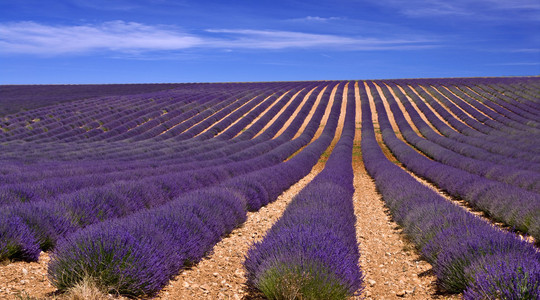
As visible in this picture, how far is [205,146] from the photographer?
20219 millimetres

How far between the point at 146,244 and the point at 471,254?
2.94 m

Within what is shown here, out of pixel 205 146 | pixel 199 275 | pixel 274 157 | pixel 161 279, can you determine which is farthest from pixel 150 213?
pixel 205 146

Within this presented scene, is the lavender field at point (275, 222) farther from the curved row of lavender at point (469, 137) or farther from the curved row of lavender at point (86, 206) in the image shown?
the curved row of lavender at point (469, 137)

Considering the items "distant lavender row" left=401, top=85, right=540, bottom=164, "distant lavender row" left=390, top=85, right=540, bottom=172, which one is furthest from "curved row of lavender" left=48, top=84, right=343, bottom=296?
"distant lavender row" left=401, top=85, right=540, bottom=164

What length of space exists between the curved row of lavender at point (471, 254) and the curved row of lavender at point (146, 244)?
105 inches

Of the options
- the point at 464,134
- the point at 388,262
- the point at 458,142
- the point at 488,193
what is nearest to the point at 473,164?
the point at 488,193

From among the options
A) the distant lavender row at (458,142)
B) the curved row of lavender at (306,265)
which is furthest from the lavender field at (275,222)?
the distant lavender row at (458,142)

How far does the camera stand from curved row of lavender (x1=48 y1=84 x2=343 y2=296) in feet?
11.3

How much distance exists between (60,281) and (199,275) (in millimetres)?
1434

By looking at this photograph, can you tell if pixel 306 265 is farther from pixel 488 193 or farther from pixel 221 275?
pixel 488 193

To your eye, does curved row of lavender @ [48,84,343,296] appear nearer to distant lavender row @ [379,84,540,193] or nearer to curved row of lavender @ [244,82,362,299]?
curved row of lavender @ [244,82,362,299]

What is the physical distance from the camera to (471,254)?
147 inches

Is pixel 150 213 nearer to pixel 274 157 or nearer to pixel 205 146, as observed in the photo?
pixel 274 157

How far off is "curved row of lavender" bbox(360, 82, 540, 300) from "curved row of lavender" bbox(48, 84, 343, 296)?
8.72ft
